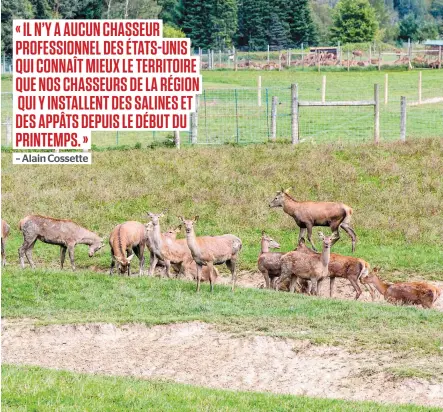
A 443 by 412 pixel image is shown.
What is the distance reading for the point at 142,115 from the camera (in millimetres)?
30125

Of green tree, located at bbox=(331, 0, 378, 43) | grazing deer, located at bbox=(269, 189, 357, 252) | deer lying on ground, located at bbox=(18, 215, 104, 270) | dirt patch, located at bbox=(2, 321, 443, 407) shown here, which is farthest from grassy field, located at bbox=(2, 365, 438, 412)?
green tree, located at bbox=(331, 0, 378, 43)

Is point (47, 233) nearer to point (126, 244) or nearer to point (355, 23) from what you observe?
point (126, 244)

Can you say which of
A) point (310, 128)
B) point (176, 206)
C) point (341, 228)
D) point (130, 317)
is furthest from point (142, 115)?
point (310, 128)

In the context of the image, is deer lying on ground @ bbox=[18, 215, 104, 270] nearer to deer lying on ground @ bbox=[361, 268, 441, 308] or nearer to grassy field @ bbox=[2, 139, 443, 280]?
grassy field @ bbox=[2, 139, 443, 280]

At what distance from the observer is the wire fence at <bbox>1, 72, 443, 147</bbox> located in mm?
39844

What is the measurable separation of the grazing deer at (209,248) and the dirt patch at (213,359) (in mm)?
3019

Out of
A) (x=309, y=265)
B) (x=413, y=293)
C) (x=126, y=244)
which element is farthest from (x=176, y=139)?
→ (x=413, y=293)

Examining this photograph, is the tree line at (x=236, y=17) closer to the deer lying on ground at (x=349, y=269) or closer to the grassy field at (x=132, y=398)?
the deer lying on ground at (x=349, y=269)

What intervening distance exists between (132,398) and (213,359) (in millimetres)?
3717

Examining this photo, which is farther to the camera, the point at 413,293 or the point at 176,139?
the point at 176,139

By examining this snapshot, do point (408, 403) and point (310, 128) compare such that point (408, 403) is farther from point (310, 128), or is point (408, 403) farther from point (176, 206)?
point (310, 128)

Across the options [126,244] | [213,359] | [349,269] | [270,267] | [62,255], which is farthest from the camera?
[62,255]

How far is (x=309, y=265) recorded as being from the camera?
21844 mm

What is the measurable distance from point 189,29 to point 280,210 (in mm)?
74078
